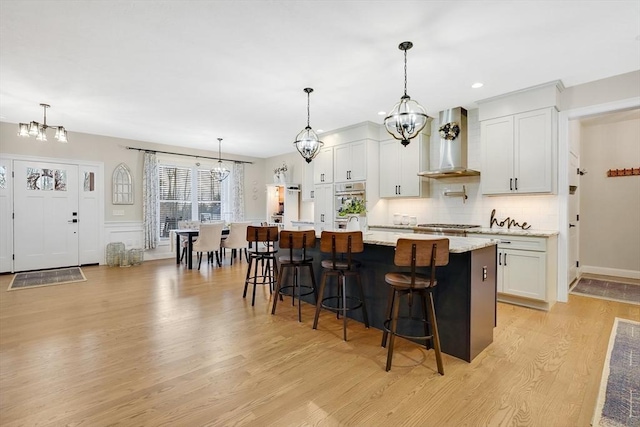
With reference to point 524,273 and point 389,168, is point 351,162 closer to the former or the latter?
point 389,168

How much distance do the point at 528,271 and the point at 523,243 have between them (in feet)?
1.13

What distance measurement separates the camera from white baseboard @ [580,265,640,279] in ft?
17.7

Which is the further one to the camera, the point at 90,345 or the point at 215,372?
the point at 90,345

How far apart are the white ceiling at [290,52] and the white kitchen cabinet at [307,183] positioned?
9.71 feet

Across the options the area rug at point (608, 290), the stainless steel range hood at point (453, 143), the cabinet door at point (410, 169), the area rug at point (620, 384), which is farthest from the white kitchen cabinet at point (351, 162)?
the area rug at point (620, 384)

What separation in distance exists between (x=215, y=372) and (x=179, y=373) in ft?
0.87

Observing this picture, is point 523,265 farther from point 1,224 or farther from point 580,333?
point 1,224

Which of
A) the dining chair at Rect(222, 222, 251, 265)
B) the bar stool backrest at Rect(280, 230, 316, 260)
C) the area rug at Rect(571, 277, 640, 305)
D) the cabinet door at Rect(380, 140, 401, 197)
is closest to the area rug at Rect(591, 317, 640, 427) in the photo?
the area rug at Rect(571, 277, 640, 305)

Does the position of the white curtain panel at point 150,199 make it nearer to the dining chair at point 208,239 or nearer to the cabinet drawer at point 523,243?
the dining chair at point 208,239

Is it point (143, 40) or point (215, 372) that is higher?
point (143, 40)

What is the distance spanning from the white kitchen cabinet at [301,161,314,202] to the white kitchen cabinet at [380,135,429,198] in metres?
2.45

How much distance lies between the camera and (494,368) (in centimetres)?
237

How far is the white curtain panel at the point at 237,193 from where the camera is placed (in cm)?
878

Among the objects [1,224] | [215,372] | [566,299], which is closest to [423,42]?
[215,372]
